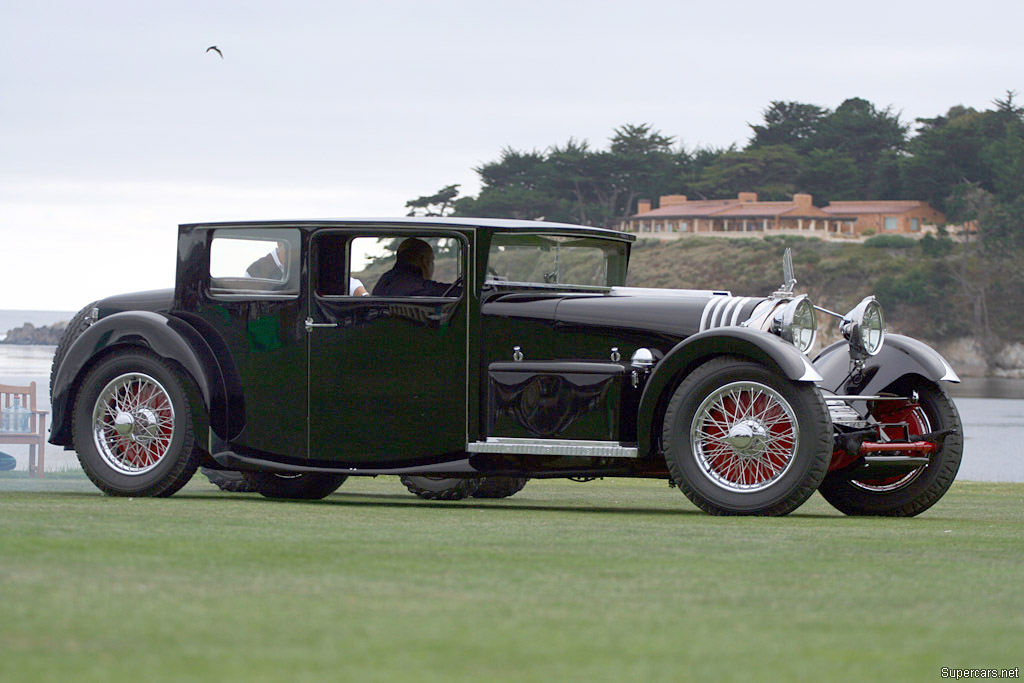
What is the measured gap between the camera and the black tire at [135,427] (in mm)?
9673

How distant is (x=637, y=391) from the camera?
356 inches

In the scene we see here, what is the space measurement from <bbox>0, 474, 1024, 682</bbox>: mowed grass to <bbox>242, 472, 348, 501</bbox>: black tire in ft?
8.79

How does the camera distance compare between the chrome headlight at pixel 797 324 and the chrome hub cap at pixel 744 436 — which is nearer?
the chrome hub cap at pixel 744 436

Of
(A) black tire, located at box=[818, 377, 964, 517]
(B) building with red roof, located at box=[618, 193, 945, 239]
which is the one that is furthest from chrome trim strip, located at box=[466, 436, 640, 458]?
(B) building with red roof, located at box=[618, 193, 945, 239]

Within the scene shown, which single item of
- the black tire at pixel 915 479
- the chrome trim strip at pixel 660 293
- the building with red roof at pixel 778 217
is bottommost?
the black tire at pixel 915 479

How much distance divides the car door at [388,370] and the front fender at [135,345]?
69 centimetres

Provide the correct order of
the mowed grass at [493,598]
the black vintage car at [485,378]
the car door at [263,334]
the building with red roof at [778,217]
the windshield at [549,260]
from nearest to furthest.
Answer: the mowed grass at [493,598] → the black vintage car at [485,378] → the windshield at [549,260] → the car door at [263,334] → the building with red roof at [778,217]

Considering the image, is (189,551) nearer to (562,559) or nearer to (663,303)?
(562,559)

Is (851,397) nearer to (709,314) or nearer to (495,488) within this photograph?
(709,314)

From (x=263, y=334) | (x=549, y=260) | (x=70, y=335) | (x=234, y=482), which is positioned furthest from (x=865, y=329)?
(x=70, y=335)

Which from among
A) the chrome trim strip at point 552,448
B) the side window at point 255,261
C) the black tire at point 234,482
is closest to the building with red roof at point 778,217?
the black tire at point 234,482

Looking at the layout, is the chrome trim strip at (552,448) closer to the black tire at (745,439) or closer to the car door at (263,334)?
the black tire at (745,439)

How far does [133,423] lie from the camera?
9.82 meters

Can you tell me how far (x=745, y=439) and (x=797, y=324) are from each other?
88cm
